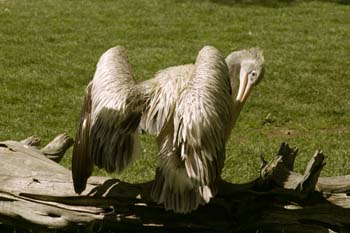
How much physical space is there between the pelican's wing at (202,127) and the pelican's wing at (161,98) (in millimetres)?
141

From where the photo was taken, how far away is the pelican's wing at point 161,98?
4.67 meters

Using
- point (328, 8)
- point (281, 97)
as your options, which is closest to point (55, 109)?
point (281, 97)

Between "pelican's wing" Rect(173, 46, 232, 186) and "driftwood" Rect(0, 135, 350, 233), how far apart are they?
0.51m

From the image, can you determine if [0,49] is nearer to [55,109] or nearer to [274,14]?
[55,109]

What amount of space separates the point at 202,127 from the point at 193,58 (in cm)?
751

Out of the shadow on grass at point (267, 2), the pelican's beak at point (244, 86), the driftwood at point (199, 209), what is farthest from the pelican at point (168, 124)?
the shadow on grass at point (267, 2)

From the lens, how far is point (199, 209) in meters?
4.99

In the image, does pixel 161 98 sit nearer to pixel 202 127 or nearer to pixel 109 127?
pixel 109 127

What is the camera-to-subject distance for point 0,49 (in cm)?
1226

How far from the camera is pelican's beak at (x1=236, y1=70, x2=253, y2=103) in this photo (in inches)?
217

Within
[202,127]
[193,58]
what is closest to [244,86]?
[202,127]

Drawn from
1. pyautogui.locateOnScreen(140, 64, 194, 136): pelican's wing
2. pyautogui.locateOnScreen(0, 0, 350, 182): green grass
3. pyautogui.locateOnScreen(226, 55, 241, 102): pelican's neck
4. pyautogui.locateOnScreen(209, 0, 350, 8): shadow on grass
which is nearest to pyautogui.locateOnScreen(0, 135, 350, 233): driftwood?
pyautogui.locateOnScreen(140, 64, 194, 136): pelican's wing

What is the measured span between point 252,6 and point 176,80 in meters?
11.8

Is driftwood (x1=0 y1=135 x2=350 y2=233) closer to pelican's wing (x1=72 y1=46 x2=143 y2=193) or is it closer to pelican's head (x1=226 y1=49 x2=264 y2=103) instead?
pelican's wing (x1=72 y1=46 x2=143 y2=193)
